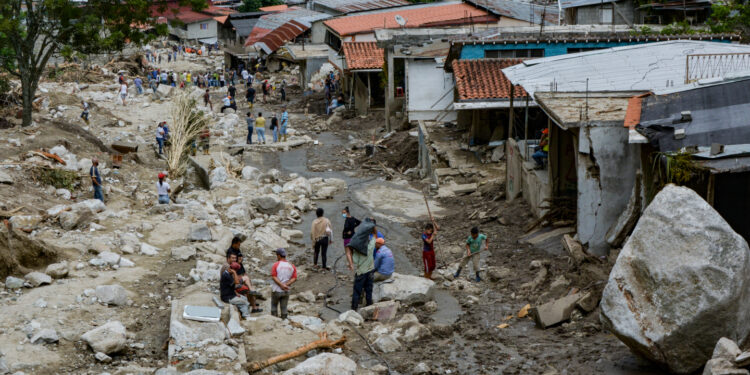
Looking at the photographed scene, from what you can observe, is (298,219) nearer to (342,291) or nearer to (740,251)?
(342,291)

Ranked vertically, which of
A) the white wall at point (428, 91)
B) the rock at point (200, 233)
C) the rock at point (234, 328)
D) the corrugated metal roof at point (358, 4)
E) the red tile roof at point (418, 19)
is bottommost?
the rock at point (234, 328)

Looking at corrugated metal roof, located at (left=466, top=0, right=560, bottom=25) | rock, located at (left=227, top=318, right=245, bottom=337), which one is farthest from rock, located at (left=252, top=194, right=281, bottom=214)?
corrugated metal roof, located at (left=466, top=0, right=560, bottom=25)

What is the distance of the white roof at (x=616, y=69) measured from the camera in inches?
589

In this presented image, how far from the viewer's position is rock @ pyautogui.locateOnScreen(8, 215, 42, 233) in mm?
13722

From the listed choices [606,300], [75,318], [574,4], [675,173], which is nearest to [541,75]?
[675,173]

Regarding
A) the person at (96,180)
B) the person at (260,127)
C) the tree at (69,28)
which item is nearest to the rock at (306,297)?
the person at (96,180)

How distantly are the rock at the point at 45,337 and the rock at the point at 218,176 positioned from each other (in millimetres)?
10784

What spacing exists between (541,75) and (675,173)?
21.1 feet

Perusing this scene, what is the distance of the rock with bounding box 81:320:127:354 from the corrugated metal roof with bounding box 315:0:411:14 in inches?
1438

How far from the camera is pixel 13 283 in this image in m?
11.1

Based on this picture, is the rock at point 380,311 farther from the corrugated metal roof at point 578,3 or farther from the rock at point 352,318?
the corrugated metal roof at point 578,3

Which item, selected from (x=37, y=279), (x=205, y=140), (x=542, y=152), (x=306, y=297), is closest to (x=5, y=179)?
(x=37, y=279)

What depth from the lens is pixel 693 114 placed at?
35.6 feet

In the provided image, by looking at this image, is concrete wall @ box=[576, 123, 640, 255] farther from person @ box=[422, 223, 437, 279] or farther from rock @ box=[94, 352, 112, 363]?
rock @ box=[94, 352, 112, 363]
